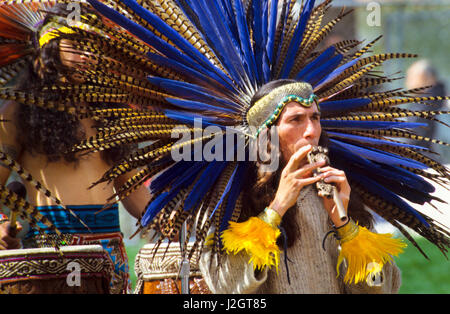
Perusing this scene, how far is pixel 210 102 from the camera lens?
2.27 metres

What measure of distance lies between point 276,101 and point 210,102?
0.25 meters

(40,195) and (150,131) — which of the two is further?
(40,195)

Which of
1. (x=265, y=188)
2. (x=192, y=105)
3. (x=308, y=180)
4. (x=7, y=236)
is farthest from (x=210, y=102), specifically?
(x=7, y=236)

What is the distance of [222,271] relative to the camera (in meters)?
2.16

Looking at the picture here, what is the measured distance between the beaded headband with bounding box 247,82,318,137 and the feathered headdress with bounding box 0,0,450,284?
0.02 metres

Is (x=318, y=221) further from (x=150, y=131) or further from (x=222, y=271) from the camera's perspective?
(x=150, y=131)

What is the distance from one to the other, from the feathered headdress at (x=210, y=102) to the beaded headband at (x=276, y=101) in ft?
0.06

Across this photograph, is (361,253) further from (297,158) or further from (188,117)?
(188,117)

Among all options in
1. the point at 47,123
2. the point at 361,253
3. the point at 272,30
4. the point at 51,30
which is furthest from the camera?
the point at 47,123

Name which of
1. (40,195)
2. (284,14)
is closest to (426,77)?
(284,14)

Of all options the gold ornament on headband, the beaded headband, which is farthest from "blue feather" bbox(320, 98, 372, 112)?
the gold ornament on headband

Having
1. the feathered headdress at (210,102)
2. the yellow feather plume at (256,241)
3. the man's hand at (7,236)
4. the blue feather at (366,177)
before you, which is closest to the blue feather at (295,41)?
the feathered headdress at (210,102)

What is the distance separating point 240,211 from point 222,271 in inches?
8.6
